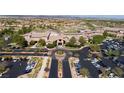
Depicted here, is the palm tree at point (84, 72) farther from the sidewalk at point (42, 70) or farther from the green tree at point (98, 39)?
the green tree at point (98, 39)

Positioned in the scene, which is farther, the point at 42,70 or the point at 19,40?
the point at 19,40

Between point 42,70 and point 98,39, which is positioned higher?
point 98,39

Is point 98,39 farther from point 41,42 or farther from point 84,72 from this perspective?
point 41,42

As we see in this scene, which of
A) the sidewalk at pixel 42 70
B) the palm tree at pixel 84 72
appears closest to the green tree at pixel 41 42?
the sidewalk at pixel 42 70

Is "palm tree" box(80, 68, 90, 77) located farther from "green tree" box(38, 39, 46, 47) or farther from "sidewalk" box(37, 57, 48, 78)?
"green tree" box(38, 39, 46, 47)

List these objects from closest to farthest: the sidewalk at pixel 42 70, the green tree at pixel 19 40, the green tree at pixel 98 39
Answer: the sidewalk at pixel 42 70, the green tree at pixel 19 40, the green tree at pixel 98 39

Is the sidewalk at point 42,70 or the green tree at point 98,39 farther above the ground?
the green tree at point 98,39

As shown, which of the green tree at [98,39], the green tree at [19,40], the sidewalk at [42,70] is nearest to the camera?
the sidewalk at [42,70]

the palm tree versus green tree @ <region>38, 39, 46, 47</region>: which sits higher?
green tree @ <region>38, 39, 46, 47</region>

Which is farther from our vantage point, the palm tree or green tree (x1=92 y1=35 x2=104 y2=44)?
green tree (x1=92 y1=35 x2=104 y2=44)

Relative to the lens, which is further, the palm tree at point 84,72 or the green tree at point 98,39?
the green tree at point 98,39

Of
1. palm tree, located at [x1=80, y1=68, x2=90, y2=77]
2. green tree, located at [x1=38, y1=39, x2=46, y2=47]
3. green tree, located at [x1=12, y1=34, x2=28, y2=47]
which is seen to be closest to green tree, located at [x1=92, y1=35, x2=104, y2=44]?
palm tree, located at [x1=80, y1=68, x2=90, y2=77]

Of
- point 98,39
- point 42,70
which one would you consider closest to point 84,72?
point 42,70
